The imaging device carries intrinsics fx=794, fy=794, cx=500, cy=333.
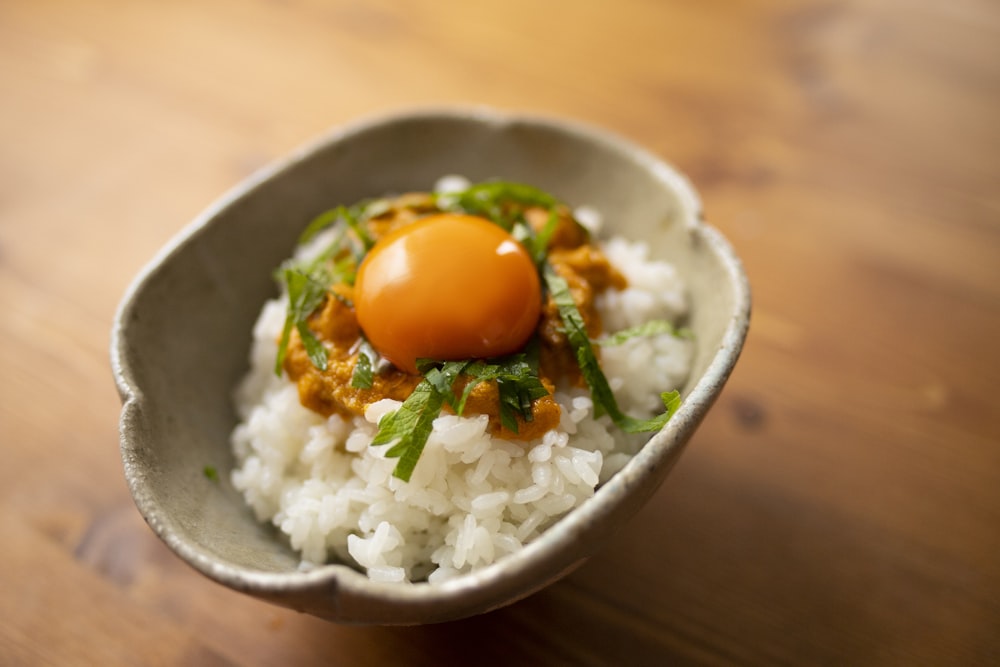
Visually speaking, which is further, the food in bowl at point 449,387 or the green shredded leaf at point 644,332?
the green shredded leaf at point 644,332

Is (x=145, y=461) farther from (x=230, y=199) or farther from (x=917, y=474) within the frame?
(x=917, y=474)

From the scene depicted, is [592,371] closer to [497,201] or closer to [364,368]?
[364,368]

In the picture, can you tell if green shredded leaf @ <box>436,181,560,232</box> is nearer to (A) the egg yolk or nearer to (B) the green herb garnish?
(A) the egg yolk

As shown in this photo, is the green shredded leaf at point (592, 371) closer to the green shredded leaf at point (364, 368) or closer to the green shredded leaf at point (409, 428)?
the green shredded leaf at point (409, 428)

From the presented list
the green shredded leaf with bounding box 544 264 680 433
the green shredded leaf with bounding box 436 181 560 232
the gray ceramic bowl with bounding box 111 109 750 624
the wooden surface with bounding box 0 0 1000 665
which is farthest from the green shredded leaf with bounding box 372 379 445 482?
the green shredded leaf with bounding box 436 181 560 232

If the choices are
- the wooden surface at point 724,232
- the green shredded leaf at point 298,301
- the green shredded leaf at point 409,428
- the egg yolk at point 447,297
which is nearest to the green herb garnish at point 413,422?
the green shredded leaf at point 409,428

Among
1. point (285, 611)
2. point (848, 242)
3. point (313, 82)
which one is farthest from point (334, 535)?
point (313, 82)
